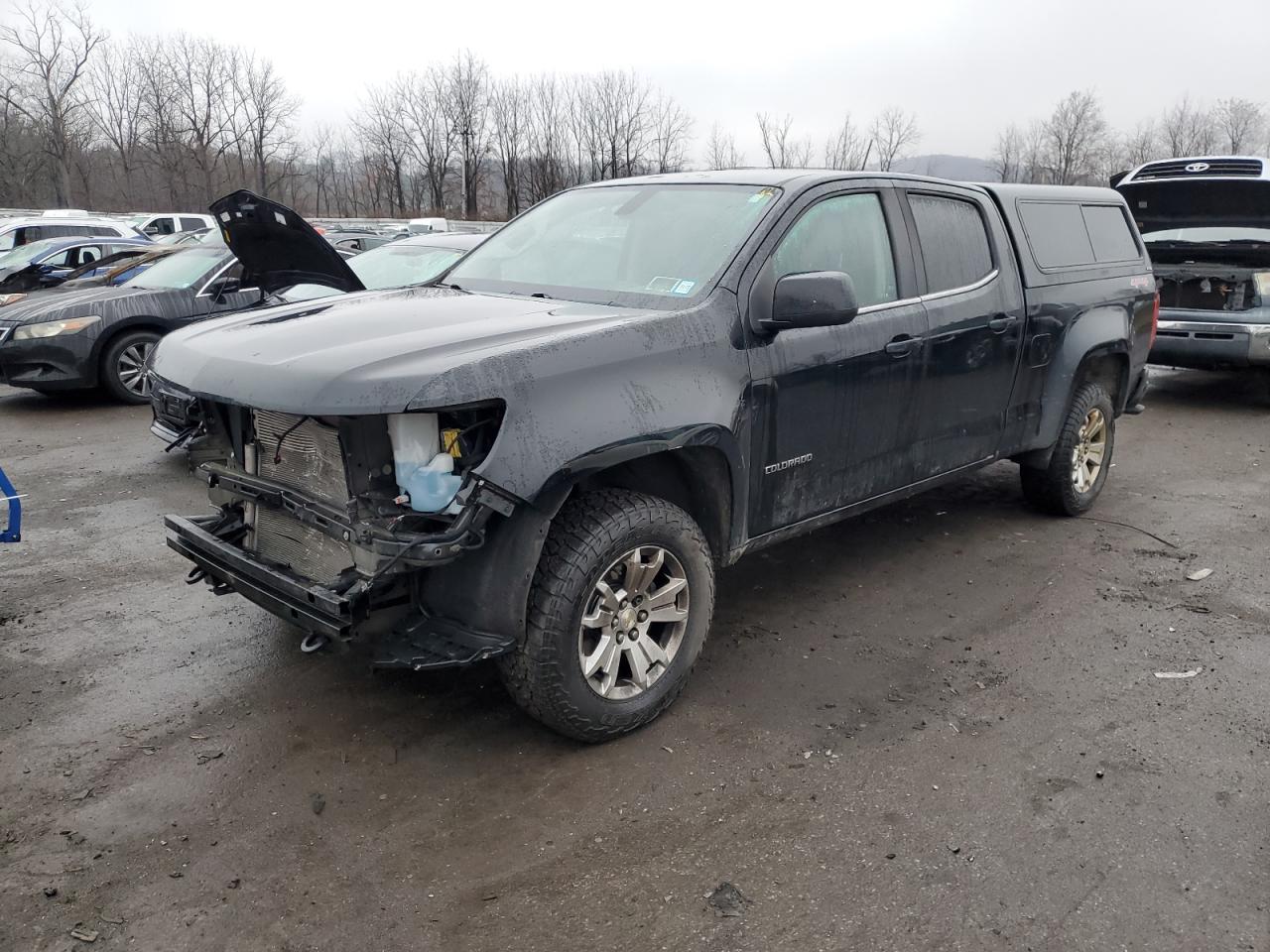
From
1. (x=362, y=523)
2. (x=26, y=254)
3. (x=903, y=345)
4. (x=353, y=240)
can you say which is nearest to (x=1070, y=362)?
(x=903, y=345)

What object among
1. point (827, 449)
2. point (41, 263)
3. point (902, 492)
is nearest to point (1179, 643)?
point (902, 492)

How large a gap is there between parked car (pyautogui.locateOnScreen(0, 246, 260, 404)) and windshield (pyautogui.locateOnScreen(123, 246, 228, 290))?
0.05 ft

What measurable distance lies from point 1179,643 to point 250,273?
5.41m

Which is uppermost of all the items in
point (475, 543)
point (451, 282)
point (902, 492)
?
point (451, 282)

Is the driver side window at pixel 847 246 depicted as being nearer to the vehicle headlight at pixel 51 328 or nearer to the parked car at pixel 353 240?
the vehicle headlight at pixel 51 328

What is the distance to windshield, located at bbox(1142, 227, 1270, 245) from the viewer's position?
930cm

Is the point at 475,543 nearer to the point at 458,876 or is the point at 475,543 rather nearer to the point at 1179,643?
the point at 458,876

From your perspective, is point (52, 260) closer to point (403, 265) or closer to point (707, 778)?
point (403, 265)

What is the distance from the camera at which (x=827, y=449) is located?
13.1 feet

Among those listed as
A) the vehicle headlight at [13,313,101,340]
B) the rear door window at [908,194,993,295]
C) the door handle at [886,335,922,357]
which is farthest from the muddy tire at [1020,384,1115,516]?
the vehicle headlight at [13,313,101,340]

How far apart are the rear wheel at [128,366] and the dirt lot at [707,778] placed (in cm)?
446

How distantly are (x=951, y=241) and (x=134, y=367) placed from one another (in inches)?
308

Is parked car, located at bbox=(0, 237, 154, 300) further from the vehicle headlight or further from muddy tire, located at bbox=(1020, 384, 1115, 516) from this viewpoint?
muddy tire, located at bbox=(1020, 384, 1115, 516)

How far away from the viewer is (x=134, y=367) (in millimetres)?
9203
